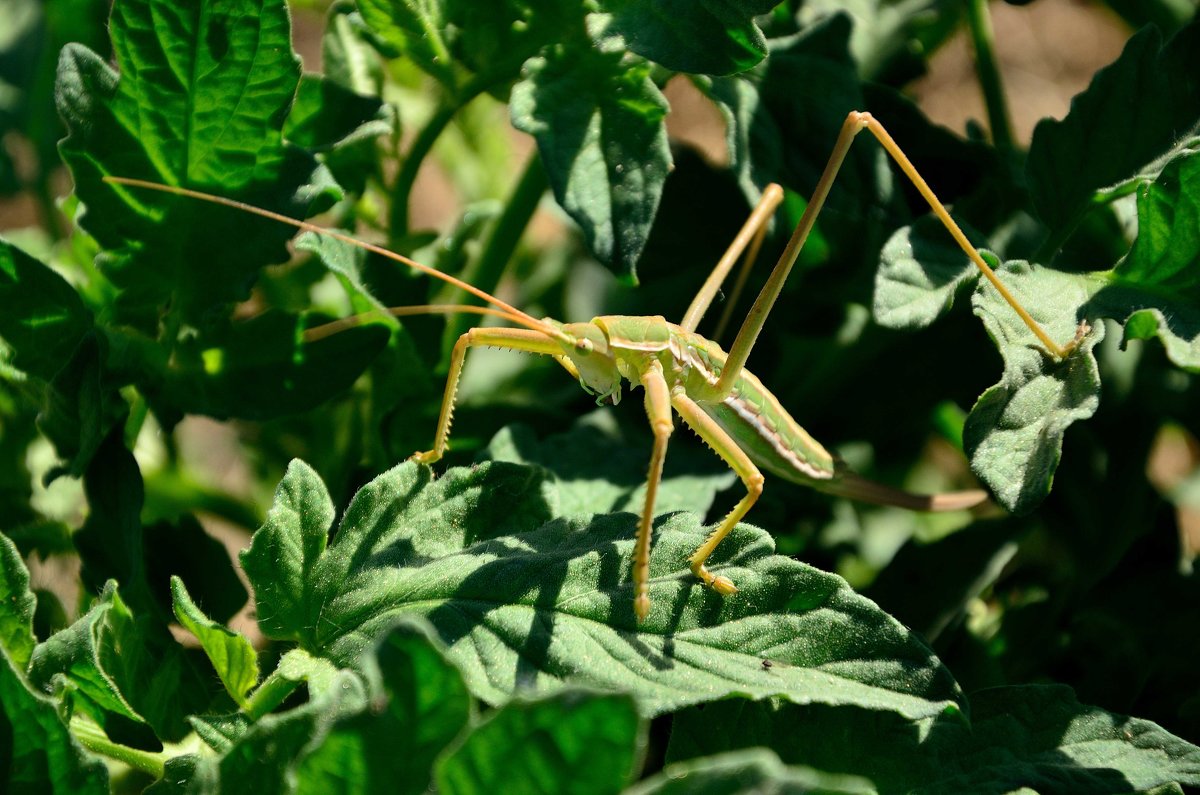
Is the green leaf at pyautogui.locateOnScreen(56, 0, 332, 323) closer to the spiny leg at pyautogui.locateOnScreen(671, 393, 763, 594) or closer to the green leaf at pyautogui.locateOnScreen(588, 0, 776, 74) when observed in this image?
the green leaf at pyautogui.locateOnScreen(588, 0, 776, 74)

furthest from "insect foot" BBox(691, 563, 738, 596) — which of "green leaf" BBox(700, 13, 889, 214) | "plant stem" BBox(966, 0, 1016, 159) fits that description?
"plant stem" BBox(966, 0, 1016, 159)

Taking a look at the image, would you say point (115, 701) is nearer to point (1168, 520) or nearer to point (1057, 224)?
point (1057, 224)

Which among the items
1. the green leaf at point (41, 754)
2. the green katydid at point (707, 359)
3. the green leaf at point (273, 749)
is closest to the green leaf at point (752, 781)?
the green leaf at point (273, 749)

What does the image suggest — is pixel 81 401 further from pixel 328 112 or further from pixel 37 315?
pixel 328 112

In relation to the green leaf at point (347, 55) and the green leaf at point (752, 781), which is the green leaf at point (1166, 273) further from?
the green leaf at point (347, 55)

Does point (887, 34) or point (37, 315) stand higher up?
point (887, 34)

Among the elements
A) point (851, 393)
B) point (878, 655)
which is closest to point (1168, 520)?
point (851, 393)

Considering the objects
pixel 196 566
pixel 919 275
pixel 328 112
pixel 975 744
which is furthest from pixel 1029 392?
pixel 196 566
